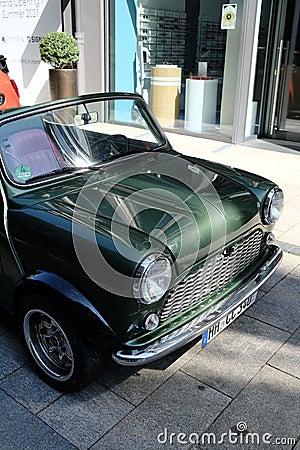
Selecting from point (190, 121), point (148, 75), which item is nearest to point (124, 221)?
point (190, 121)

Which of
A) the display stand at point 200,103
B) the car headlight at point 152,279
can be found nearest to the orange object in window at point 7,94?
the display stand at point 200,103

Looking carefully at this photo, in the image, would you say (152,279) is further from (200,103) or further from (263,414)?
(200,103)

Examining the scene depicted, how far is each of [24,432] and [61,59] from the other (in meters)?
8.11

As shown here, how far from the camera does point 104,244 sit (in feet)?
7.56

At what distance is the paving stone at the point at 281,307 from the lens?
330 cm

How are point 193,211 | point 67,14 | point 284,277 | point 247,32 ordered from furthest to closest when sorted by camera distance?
point 67,14 → point 247,32 → point 284,277 → point 193,211

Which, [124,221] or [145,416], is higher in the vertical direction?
[124,221]

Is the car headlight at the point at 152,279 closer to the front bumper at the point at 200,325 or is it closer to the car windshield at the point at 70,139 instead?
the front bumper at the point at 200,325

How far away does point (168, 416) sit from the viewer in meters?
2.46

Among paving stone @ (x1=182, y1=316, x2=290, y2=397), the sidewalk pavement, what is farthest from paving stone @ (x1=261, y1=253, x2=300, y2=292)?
paving stone @ (x1=182, y1=316, x2=290, y2=397)

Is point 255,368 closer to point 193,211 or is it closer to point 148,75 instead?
point 193,211

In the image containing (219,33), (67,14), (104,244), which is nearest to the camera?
(104,244)

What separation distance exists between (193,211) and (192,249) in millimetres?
298

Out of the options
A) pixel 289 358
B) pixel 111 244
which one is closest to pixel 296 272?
pixel 289 358
